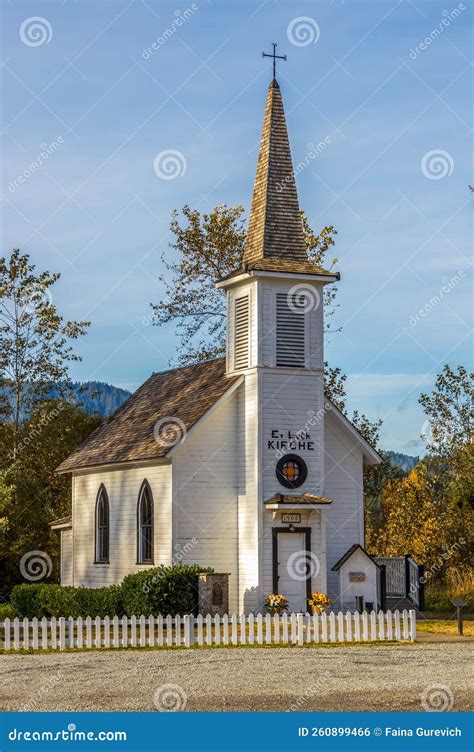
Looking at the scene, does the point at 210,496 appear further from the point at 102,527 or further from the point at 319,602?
the point at 102,527

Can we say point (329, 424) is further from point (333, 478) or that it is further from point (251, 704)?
point (251, 704)

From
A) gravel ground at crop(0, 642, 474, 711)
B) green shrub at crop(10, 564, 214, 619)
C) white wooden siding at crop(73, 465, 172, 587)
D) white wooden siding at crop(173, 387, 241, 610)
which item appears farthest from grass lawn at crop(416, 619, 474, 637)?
white wooden siding at crop(73, 465, 172, 587)

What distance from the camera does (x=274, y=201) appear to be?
35031 millimetres

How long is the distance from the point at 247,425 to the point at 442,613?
27.2ft

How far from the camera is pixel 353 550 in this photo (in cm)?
3431
